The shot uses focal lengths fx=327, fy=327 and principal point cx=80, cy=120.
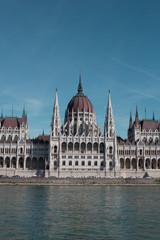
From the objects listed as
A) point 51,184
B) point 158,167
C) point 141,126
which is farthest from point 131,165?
point 51,184

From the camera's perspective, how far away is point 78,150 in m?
124

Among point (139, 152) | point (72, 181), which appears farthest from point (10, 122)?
point (139, 152)

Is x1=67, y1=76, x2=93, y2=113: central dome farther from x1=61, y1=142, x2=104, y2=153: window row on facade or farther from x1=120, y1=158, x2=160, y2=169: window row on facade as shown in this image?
x1=120, y1=158, x2=160, y2=169: window row on facade

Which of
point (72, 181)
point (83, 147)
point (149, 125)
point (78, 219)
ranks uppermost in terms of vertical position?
point (149, 125)

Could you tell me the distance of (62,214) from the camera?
43969 millimetres

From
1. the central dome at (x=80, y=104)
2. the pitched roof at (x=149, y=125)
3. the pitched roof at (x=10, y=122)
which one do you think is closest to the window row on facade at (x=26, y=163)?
the pitched roof at (x=10, y=122)

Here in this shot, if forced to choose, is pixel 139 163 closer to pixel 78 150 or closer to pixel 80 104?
pixel 78 150

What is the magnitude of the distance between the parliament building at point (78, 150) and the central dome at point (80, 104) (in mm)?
429

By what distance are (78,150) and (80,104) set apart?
80.8 ft

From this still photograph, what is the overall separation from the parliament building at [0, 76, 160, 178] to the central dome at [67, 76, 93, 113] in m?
0.43

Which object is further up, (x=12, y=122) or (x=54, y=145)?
(x=12, y=122)

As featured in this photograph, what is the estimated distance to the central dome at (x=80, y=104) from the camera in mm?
139750

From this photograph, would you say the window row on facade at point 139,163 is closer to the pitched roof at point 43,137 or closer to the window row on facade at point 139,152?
the window row on facade at point 139,152

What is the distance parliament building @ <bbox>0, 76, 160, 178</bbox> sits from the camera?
12056cm
